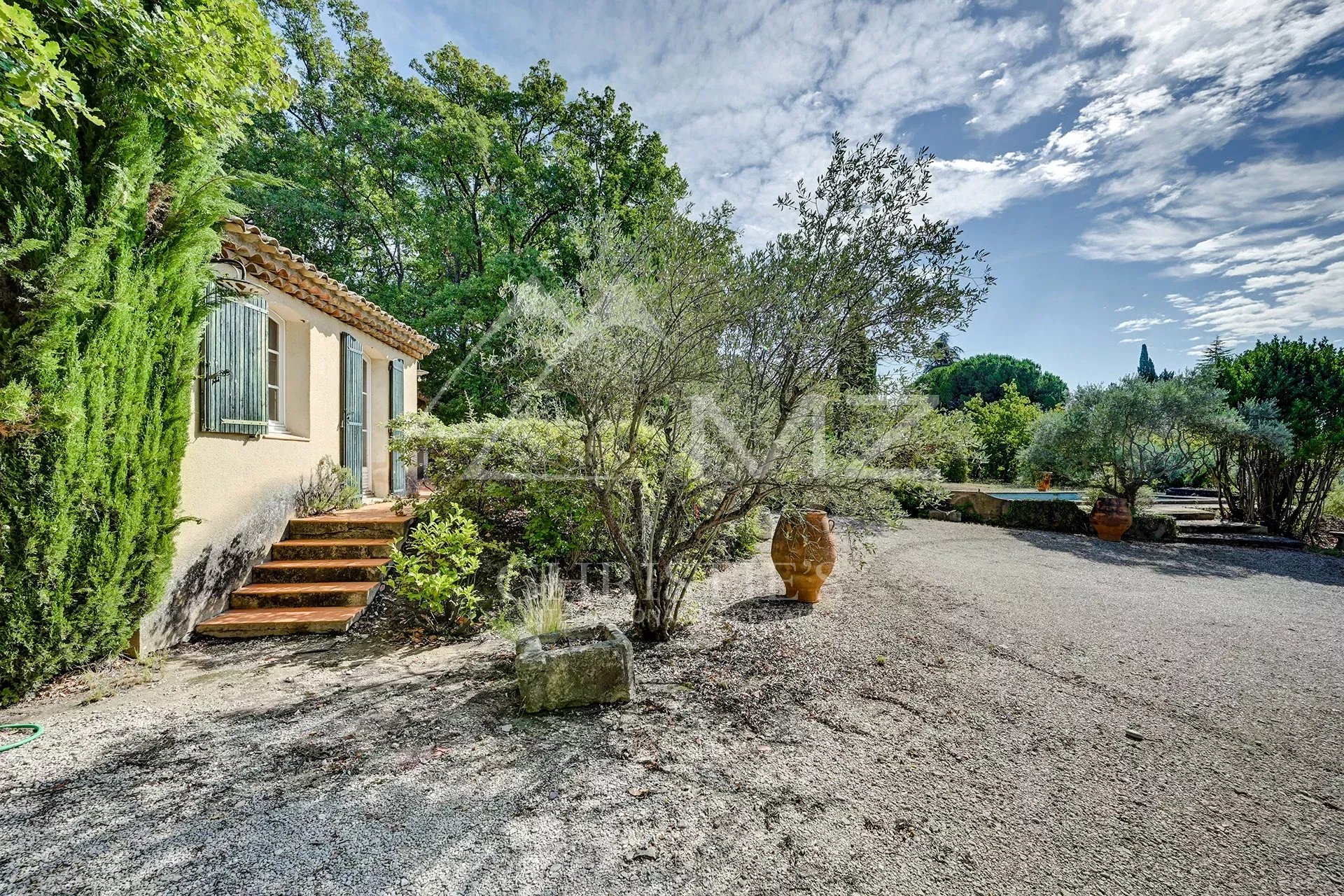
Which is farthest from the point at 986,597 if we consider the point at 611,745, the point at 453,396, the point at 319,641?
the point at 453,396

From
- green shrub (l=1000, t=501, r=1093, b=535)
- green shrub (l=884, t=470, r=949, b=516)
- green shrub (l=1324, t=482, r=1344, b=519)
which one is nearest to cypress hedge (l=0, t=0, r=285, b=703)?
green shrub (l=884, t=470, r=949, b=516)

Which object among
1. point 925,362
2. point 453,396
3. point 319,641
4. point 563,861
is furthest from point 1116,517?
point 453,396

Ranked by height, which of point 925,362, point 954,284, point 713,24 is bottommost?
point 925,362

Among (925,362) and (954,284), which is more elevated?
(954,284)

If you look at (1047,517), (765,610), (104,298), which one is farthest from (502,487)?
(1047,517)

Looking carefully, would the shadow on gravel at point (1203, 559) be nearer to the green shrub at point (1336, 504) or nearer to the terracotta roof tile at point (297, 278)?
the green shrub at point (1336, 504)

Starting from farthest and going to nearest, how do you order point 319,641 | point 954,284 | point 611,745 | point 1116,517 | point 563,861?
point 1116,517 < point 319,641 < point 954,284 < point 611,745 < point 563,861

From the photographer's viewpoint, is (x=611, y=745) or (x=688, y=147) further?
(x=688, y=147)

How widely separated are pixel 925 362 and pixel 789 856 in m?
3.03

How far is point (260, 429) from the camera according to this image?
5.01 meters

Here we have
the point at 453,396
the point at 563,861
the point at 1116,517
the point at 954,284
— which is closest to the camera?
the point at 563,861

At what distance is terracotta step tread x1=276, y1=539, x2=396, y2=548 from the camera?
530 cm

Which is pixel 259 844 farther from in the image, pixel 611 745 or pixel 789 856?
pixel 789 856

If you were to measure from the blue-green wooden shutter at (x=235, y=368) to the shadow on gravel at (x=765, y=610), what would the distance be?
4860 millimetres
